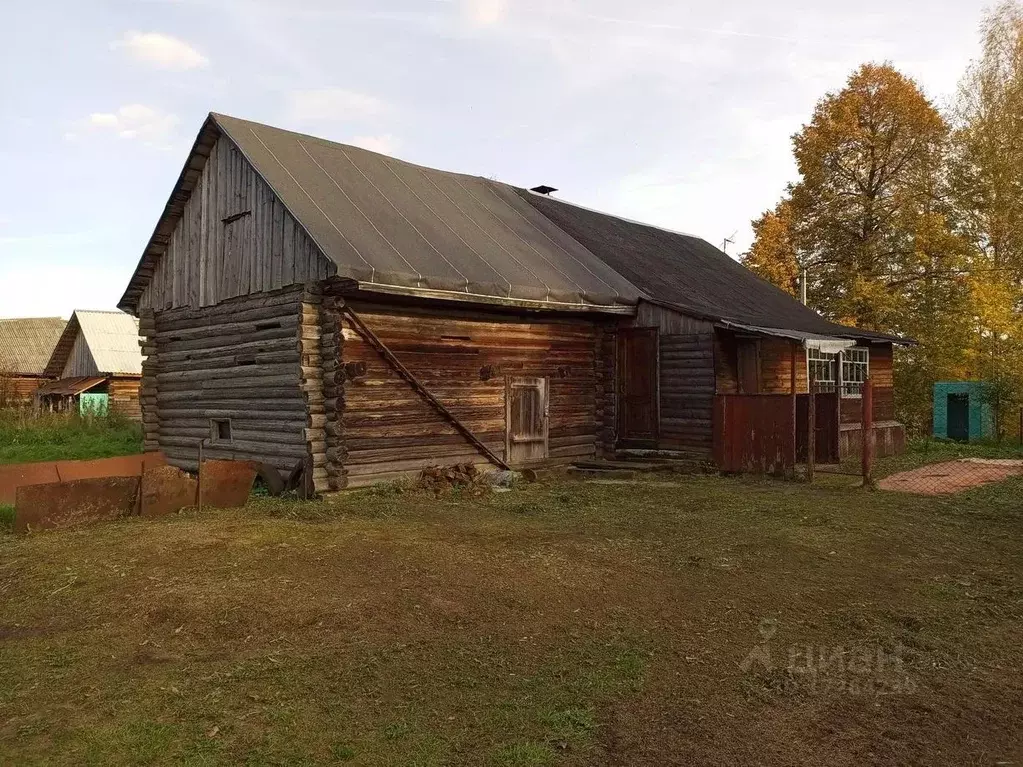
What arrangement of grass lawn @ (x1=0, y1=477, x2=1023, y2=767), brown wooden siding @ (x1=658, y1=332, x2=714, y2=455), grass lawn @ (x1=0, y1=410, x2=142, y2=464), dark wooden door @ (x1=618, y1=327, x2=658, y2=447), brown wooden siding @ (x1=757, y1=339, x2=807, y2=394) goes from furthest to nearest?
grass lawn @ (x1=0, y1=410, x2=142, y2=464), brown wooden siding @ (x1=757, y1=339, x2=807, y2=394), dark wooden door @ (x1=618, y1=327, x2=658, y2=447), brown wooden siding @ (x1=658, y1=332, x2=714, y2=455), grass lawn @ (x1=0, y1=477, x2=1023, y2=767)

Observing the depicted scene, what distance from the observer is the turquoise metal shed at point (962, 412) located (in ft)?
79.2

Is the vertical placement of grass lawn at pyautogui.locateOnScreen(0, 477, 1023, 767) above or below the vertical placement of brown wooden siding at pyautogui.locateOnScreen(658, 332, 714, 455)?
below

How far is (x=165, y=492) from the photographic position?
10508 mm

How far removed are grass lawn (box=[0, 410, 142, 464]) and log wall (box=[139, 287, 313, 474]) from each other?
357 centimetres

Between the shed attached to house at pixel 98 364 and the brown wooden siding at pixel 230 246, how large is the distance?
20.5 m

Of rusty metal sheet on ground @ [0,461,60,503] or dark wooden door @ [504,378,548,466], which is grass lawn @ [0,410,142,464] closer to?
rusty metal sheet on ground @ [0,461,60,503]

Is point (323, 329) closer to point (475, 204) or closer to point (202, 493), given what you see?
point (202, 493)

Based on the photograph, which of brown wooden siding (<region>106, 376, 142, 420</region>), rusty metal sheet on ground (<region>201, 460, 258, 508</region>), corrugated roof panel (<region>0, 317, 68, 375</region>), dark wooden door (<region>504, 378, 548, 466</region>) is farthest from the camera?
corrugated roof panel (<region>0, 317, 68, 375</region>)

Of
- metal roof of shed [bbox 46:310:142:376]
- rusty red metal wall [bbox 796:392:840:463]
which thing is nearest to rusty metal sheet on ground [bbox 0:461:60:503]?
rusty red metal wall [bbox 796:392:840:463]

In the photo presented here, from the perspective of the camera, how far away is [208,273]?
1465 centimetres

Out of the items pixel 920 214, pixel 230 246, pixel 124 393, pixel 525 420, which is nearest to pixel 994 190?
pixel 920 214

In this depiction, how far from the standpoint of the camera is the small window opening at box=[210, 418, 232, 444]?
14.6 metres

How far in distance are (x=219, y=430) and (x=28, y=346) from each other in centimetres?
3843

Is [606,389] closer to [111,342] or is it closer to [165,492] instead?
[165,492]
